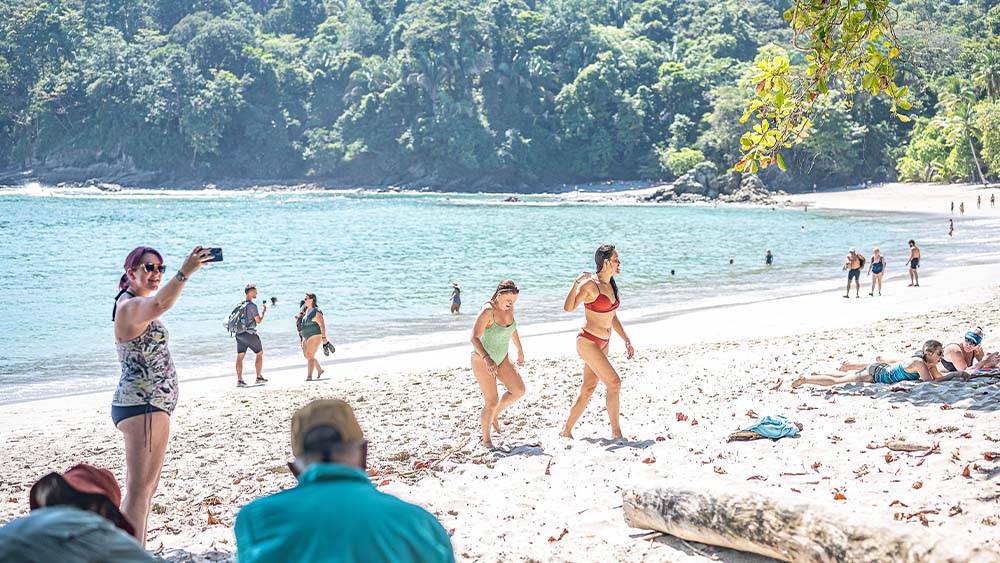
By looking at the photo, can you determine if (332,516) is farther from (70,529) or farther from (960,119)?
(960,119)

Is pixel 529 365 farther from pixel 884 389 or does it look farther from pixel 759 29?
pixel 759 29

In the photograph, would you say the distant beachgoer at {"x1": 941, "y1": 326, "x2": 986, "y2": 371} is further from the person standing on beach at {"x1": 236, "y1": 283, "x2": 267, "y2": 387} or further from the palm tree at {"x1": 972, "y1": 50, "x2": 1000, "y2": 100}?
the palm tree at {"x1": 972, "y1": 50, "x2": 1000, "y2": 100}

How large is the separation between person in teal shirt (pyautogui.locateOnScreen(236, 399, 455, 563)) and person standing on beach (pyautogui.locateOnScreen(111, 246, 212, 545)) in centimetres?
231

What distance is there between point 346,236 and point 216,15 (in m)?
106

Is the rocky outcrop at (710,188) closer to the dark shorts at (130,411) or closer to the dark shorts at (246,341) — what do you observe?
the dark shorts at (246,341)

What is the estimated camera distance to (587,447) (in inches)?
289

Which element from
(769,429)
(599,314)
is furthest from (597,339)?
(769,429)

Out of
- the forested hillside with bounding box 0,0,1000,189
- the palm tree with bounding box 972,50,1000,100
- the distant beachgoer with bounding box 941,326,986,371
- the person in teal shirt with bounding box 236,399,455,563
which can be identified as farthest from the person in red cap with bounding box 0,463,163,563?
the forested hillside with bounding box 0,0,1000,189

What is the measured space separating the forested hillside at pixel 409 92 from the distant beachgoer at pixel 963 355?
83424 mm

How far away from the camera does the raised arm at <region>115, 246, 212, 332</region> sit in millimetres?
4082

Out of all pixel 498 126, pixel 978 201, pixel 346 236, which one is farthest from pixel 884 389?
pixel 498 126

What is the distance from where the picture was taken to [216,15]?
5566 inches

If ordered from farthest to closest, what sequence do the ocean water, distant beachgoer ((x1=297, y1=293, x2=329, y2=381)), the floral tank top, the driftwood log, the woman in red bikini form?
the ocean water, distant beachgoer ((x1=297, y1=293, x2=329, y2=381)), the woman in red bikini, the floral tank top, the driftwood log

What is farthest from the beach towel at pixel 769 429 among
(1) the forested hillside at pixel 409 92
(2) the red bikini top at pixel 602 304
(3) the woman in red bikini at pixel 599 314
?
(1) the forested hillside at pixel 409 92
